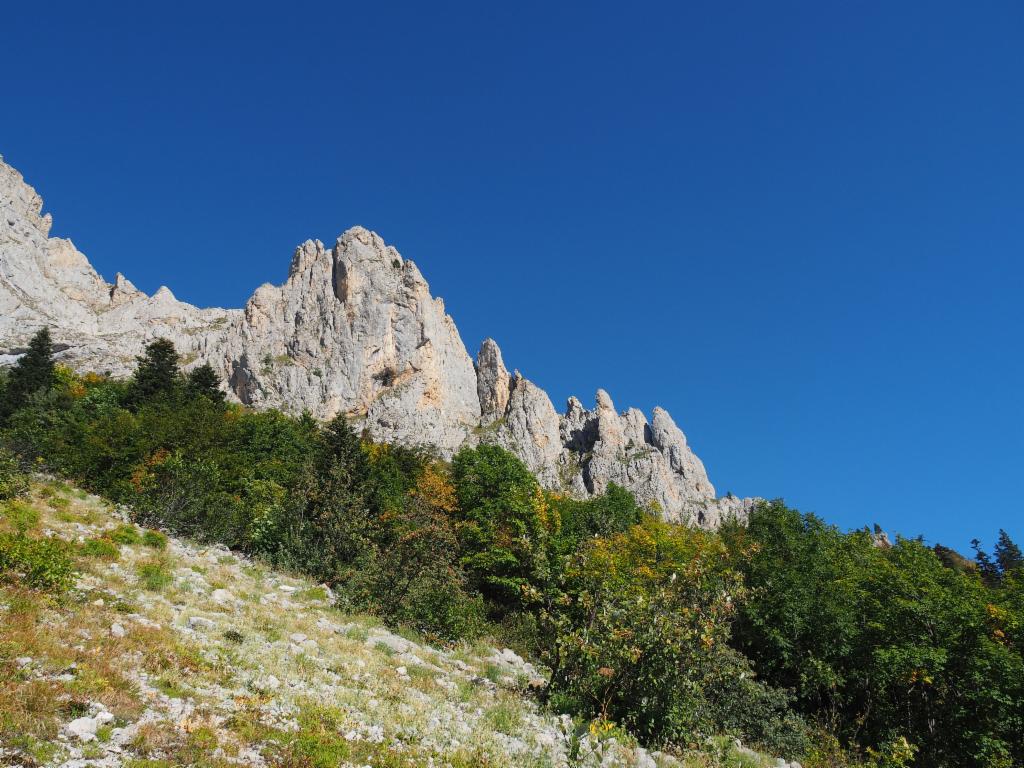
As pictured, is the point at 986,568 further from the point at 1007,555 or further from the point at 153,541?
the point at 153,541

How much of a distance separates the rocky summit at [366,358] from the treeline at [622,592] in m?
93.6

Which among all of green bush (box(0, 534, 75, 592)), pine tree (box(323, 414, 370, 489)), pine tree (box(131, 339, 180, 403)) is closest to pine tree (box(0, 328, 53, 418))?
pine tree (box(131, 339, 180, 403))

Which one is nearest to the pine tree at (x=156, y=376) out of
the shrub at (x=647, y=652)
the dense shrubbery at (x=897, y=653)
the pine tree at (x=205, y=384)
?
the pine tree at (x=205, y=384)

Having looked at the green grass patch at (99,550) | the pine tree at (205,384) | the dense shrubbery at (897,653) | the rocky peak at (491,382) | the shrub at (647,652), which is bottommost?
the green grass patch at (99,550)

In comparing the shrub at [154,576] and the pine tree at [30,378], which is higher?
the pine tree at [30,378]

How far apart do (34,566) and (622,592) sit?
1280 centimetres

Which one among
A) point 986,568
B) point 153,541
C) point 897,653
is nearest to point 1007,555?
point 986,568

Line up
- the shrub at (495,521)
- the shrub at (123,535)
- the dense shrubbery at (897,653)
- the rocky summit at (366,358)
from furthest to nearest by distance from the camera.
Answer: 1. the rocky summit at (366,358)
2. the shrub at (495,521)
3. the dense shrubbery at (897,653)
4. the shrub at (123,535)

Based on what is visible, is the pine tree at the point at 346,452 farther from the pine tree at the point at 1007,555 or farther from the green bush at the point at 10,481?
the pine tree at the point at 1007,555

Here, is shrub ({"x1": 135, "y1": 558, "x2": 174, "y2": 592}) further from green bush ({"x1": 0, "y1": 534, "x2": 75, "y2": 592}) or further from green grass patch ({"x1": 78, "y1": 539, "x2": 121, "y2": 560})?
green bush ({"x1": 0, "y1": 534, "x2": 75, "y2": 592})

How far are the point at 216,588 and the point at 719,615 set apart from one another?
44.9ft

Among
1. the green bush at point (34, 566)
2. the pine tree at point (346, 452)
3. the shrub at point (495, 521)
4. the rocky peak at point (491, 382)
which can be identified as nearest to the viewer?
the green bush at point (34, 566)

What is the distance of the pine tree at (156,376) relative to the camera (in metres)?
51.7

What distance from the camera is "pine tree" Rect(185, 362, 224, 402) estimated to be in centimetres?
5478
